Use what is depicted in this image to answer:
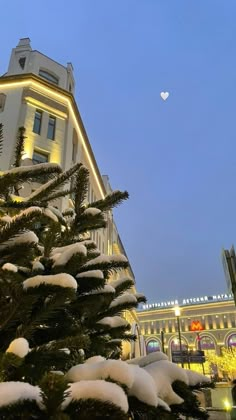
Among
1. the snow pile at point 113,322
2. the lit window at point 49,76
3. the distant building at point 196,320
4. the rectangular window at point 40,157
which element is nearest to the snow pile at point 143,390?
the snow pile at point 113,322

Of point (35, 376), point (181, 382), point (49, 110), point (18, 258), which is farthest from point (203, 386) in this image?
point (49, 110)

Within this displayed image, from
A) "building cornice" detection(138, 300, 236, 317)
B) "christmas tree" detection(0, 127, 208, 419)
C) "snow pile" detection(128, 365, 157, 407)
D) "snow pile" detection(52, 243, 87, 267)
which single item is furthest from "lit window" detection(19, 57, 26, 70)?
"building cornice" detection(138, 300, 236, 317)

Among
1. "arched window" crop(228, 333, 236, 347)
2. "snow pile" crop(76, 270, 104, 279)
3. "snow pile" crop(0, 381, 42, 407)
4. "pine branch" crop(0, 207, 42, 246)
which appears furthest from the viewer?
"arched window" crop(228, 333, 236, 347)

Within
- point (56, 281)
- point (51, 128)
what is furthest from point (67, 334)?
point (51, 128)

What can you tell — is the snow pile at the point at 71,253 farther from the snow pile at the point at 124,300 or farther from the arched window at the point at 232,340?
the arched window at the point at 232,340

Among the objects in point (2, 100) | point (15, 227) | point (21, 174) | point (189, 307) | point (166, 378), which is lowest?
point (166, 378)

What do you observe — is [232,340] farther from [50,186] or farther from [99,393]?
[99,393]

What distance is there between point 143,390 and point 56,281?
1.85 ft

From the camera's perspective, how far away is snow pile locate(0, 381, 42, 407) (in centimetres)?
96

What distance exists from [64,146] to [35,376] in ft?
66.4

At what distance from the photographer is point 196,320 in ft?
257

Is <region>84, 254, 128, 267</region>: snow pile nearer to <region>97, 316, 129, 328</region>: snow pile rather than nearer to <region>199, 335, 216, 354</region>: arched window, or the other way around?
<region>97, 316, 129, 328</region>: snow pile

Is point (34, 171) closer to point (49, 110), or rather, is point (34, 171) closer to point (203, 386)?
point (203, 386)

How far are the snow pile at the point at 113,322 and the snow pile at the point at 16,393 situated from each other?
3.87ft
